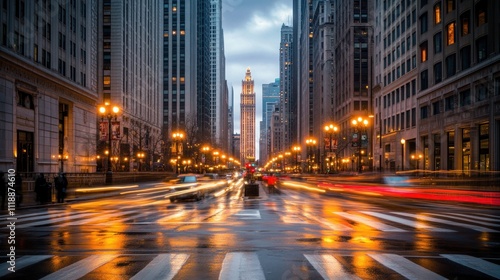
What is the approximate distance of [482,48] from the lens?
48.2m

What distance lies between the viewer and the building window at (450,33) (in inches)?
2152

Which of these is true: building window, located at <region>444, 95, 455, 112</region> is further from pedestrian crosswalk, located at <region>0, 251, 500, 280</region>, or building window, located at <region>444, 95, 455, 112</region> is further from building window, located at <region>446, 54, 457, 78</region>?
pedestrian crosswalk, located at <region>0, 251, 500, 280</region>

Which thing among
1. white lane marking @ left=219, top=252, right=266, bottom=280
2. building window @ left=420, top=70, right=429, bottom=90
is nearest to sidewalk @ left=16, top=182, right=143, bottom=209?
white lane marking @ left=219, top=252, right=266, bottom=280

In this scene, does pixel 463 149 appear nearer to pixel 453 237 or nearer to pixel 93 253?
pixel 453 237

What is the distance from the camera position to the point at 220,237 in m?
13.2

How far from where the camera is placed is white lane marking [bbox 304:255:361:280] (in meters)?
8.30

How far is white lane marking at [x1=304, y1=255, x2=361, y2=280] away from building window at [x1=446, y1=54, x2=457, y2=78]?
50362 millimetres

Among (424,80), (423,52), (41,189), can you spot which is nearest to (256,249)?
(41,189)

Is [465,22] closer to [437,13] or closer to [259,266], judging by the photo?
[437,13]

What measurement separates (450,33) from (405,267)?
52.6 meters

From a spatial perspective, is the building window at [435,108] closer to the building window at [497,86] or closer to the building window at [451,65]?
the building window at [451,65]

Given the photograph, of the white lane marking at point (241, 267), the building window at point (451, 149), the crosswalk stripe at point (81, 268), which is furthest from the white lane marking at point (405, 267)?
the building window at point (451, 149)

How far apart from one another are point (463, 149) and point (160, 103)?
91.7 meters

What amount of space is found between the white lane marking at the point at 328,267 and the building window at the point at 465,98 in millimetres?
46647
